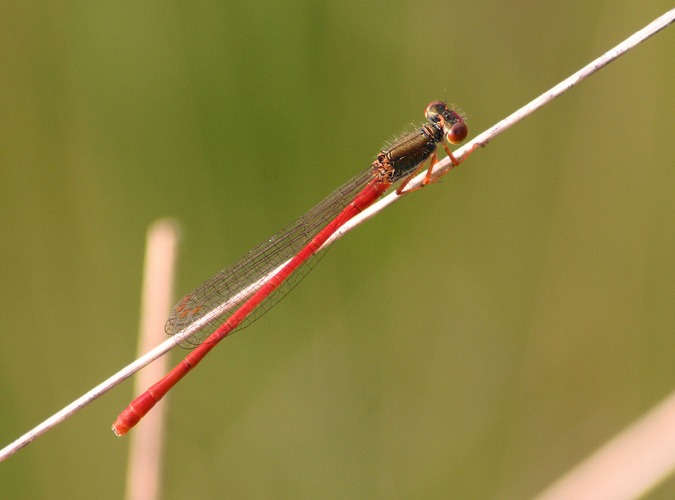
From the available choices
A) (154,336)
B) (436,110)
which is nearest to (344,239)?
(436,110)

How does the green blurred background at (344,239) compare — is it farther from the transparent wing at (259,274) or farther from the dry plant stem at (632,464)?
the dry plant stem at (632,464)

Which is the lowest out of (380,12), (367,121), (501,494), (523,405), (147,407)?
(501,494)

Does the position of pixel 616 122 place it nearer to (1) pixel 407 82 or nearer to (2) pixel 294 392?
(1) pixel 407 82

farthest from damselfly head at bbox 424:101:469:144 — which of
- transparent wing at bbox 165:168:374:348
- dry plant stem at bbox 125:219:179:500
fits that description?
dry plant stem at bbox 125:219:179:500

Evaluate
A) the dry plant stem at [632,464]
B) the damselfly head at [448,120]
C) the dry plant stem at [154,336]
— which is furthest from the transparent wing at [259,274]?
the dry plant stem at [632,464]

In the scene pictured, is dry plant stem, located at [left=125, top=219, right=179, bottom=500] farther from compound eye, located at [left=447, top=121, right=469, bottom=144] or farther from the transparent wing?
compound eye, located at [left=447, top=121, right=469, bottom=144]

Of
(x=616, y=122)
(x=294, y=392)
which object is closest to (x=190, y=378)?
(x=294, y=392)

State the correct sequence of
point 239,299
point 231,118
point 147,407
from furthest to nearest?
1. point 231,118
2. point 239,299
3. point 147,407
